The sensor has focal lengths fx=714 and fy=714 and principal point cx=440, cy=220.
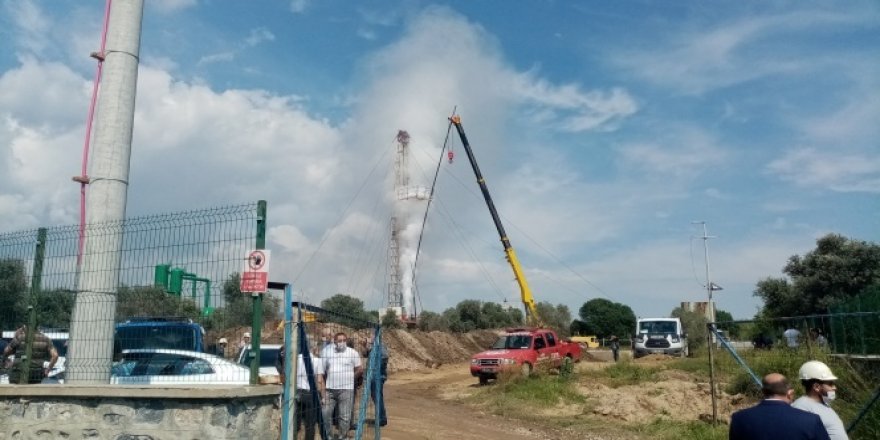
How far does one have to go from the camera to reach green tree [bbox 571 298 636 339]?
317ft

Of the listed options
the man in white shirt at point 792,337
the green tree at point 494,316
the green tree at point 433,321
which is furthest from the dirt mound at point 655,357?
the green tree at point 494,316

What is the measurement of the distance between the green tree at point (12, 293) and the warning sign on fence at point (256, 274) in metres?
3.30

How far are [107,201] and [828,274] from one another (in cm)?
4094

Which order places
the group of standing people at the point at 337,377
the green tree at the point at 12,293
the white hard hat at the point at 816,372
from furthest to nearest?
the group of standing people at the point at 337,377, the green tree at the point at 12,293, the white hard hat at the point at 816,372

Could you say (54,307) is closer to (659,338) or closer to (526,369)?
(526,369)

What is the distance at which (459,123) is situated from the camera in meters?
40.6

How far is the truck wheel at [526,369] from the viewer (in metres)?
23.0

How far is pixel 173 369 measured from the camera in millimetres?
7488

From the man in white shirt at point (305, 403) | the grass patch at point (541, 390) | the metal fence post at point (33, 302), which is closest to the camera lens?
the man in white shirt at point (305, 403)

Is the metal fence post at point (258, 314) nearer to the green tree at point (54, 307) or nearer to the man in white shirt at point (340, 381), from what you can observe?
the man in white shirt at point (340, 381)

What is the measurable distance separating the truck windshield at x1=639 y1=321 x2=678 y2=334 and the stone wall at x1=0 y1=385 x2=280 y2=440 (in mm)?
33260

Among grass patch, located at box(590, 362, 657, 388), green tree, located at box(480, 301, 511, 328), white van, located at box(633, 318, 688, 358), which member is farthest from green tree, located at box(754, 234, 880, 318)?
green tree, located at box(480, 301, 511, 328)

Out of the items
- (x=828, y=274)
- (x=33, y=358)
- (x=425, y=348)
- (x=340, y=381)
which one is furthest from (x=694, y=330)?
(x=33, y=358)

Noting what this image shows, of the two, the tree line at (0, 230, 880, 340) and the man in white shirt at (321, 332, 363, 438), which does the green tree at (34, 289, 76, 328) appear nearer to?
the tree line at (0, 230, 880, 340)
